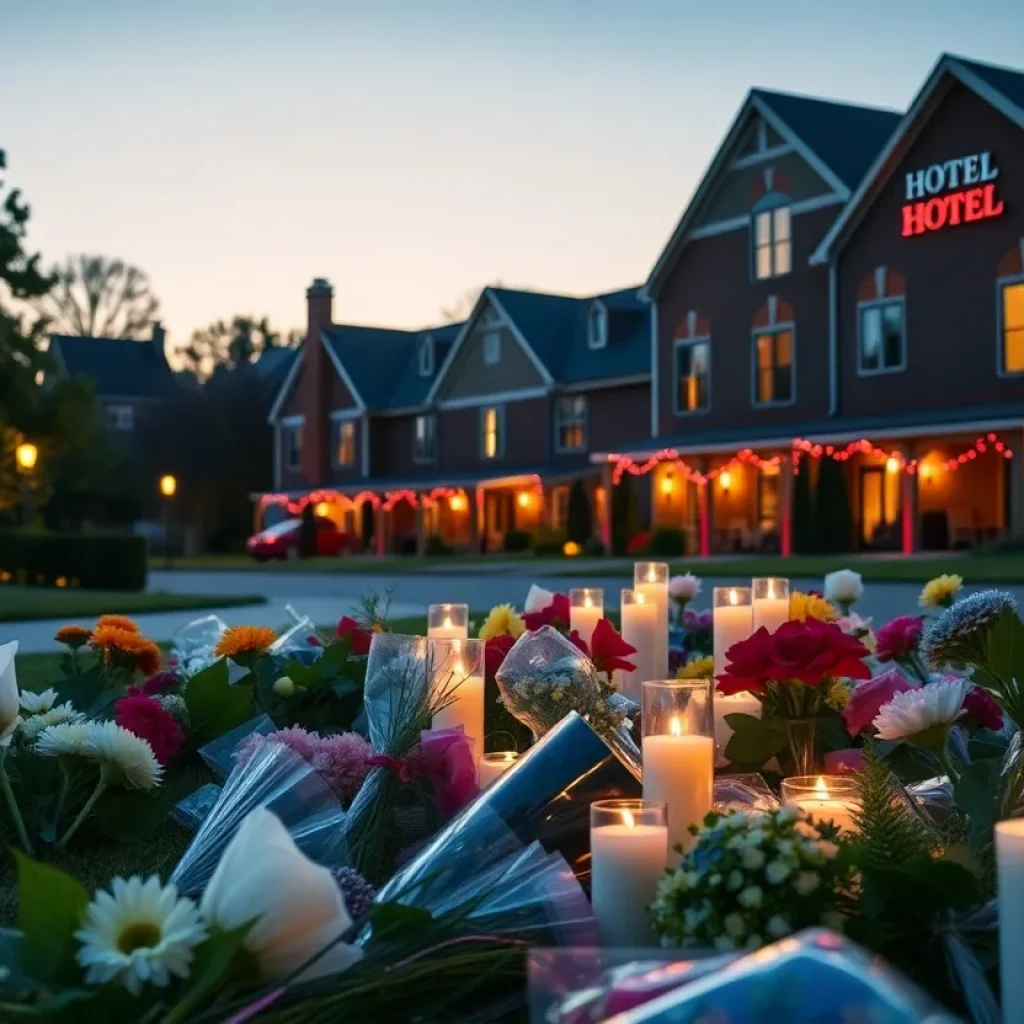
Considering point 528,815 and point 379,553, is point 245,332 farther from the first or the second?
point 528,815

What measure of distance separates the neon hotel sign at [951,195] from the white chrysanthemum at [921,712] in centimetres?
2412

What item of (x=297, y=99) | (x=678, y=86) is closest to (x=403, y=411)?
(x=678, y=86)

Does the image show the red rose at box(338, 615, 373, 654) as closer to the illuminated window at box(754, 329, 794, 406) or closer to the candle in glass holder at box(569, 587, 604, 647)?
the candle in glass holder at box(569, 587, 604, 647)

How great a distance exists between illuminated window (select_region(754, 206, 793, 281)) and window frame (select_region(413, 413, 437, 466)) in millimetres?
14192

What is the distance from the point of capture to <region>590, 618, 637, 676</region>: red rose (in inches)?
170

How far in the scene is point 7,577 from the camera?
2898 centimetres

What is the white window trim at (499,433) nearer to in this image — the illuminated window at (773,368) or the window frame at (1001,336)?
the illuminated window at (773,368)

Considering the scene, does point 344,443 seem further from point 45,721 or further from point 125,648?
point 45,721

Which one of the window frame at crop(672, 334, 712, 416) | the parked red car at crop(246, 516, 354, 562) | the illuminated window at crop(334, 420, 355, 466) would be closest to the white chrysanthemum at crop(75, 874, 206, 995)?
the window frame at crop(672, 334, 712, 416)

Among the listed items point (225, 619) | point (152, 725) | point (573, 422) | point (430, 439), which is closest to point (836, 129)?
point (573, 422)

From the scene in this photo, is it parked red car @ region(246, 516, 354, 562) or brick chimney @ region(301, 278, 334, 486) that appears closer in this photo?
parked red car @ region(246, 516, 354, 562)

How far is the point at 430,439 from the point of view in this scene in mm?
42750

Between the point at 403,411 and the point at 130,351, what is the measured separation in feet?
75.8

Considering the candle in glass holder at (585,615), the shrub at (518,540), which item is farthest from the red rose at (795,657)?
the shrub at (518,540)
